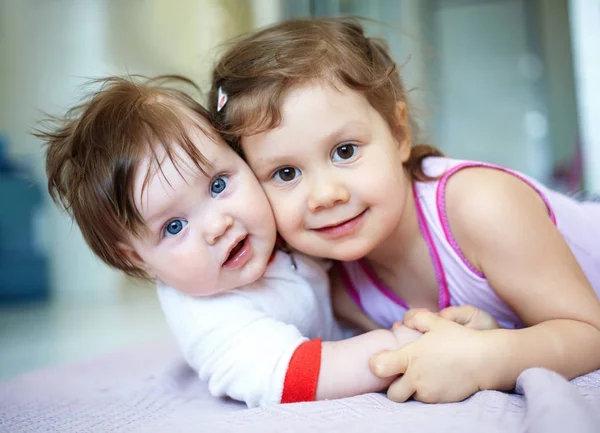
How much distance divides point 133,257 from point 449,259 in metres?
0.49

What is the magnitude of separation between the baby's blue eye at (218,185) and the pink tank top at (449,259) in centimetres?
32

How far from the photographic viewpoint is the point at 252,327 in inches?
32.9

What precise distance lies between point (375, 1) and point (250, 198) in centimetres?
185

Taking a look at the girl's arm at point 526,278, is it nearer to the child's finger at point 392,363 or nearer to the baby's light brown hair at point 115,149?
the child's finger at point 392,363

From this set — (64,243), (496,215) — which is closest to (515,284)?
(496,215)

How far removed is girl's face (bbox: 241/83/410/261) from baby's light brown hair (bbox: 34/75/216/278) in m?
0.11

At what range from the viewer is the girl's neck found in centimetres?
97

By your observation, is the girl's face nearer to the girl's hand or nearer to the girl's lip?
the girl's lip

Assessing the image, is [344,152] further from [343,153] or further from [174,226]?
[174,226]

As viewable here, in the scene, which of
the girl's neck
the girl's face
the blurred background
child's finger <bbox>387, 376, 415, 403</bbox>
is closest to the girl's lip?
the girl's face

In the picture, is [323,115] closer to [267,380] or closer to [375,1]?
[267,380]

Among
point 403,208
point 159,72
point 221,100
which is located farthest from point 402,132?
point 159,72

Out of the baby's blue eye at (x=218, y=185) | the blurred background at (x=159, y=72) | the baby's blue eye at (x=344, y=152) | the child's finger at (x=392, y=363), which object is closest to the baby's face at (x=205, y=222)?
the baby's blue eye at (x=218, y=185)

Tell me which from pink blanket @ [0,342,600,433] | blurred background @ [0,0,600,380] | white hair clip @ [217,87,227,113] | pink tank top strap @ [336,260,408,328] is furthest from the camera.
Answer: blurred background @ [0,0,600,380]
